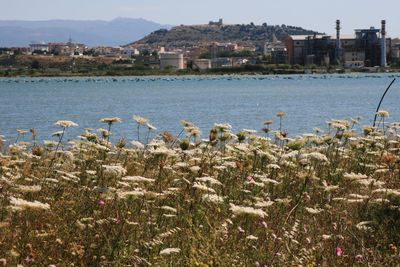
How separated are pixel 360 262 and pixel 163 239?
5.29ft

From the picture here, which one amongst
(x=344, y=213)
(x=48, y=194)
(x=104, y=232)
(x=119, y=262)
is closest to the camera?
(x=119, y=262)

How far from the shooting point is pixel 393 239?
24.2 feet

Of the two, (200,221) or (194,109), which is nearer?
(200,221)

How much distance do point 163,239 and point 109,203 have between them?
124 cm

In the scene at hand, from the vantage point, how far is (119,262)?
613cm

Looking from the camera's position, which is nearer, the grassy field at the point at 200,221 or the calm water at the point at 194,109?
the grassy field at the point at 200,221

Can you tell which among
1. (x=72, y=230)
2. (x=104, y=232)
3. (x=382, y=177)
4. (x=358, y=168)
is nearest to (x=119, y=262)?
(x=104, y=232)

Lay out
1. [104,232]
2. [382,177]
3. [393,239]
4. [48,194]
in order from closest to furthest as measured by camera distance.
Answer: [104,232] < [393,239] < [48,194] < [382,177]

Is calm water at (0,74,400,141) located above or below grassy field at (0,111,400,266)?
below

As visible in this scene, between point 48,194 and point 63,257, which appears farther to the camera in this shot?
point 48,194

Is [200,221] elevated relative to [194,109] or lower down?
elevated

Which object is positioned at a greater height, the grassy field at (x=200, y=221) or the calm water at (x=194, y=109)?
the grassy field at (x=200, y=221)

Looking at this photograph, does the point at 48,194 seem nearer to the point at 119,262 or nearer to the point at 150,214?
the point at 150,214

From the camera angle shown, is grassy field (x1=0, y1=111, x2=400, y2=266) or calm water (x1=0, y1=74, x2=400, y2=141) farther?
calm water (x1=0, y1=74, x2=400, y2=141)
